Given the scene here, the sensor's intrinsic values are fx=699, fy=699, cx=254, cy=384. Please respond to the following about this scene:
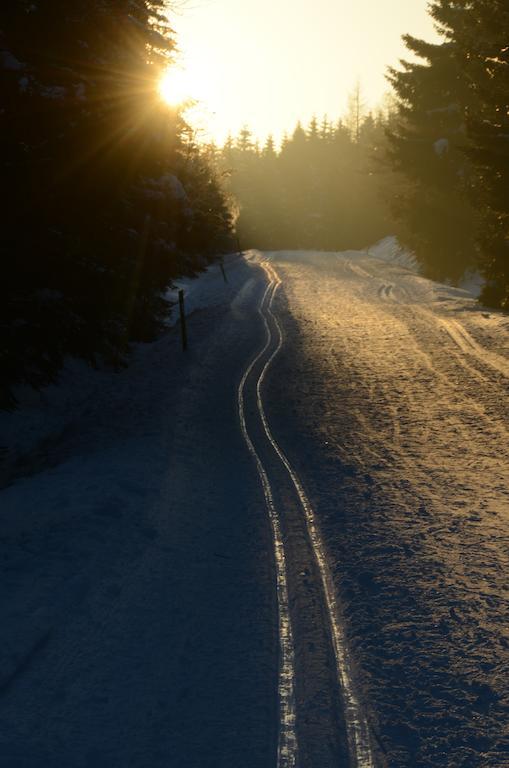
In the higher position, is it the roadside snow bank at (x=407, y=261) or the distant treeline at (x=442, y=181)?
the distant treeline at (x=442, y=181)

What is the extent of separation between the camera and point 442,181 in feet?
130

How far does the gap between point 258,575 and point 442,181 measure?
36913 millimetres

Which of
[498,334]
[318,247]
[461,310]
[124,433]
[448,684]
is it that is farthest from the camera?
[318,247]

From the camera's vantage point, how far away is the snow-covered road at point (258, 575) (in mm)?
4609

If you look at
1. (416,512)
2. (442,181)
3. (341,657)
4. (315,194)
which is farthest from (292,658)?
(315,194)

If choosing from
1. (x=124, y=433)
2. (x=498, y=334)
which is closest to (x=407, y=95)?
(x=498, y=334)

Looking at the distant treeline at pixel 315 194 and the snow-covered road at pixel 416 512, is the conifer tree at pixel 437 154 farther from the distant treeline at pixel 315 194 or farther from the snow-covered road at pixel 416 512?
the distant treeline at pixel 315 194

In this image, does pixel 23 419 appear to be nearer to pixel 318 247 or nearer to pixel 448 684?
pixel 448 684

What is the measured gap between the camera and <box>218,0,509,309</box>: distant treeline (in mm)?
22422

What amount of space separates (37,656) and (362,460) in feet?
19.3

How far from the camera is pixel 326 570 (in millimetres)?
6848

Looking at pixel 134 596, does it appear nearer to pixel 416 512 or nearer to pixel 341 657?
pixel 341 657

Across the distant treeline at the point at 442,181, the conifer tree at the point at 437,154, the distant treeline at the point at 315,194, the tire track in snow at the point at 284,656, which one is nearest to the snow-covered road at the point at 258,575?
the tire track in snow at the point at 284,656

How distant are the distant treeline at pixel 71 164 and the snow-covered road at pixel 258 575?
2.05 meters
